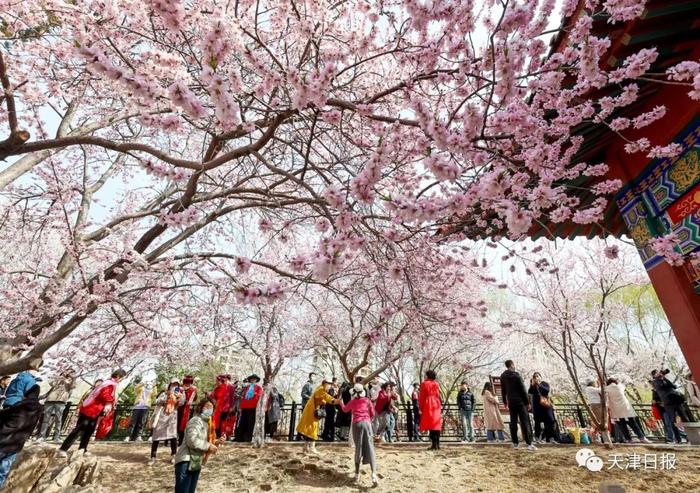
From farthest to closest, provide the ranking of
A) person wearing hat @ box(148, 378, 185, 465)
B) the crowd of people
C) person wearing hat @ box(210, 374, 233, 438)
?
1. person wearing hat @ box(210, 374, 233, 438)
2. person wearing hat @ box(148, 378, 185, 465)
3. the crowd of people

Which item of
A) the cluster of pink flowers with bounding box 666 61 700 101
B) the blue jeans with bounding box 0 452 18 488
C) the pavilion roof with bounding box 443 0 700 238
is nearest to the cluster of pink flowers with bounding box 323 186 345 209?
the pavilion roof with bounding box 443 0 700 238

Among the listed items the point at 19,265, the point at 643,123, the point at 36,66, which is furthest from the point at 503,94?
the point at 19,265

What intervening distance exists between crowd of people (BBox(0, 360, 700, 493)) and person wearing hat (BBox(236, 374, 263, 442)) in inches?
1.0

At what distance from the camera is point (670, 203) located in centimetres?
393

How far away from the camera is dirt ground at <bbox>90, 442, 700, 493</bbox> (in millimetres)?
5824

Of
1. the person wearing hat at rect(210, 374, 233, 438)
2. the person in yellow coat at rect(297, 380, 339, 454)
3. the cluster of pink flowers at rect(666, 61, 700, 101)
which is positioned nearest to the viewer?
the cluster of pink flowers at rect(666, 61, 700, 101)

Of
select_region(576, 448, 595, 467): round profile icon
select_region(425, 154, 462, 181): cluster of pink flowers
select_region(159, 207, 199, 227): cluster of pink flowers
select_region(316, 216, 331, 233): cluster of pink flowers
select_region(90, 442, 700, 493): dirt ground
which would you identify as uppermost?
select_region(159, 207, 199, 227): cluster of pink flowers

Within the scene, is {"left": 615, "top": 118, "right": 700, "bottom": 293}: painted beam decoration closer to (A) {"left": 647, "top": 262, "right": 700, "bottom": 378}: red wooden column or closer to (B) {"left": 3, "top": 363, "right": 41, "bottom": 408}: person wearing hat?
(A) {"left": 647, "top": 262, "right": 700, "bottom": 378}: red wooden column

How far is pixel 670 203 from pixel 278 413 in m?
10.0

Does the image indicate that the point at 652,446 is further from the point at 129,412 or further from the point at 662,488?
the point at 129,412

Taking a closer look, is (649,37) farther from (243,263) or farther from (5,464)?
(5,464)

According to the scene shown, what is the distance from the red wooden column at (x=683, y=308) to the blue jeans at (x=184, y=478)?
6.04m

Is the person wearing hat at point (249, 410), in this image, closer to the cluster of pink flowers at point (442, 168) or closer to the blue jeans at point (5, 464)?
the blue jeans at point (5, 464)

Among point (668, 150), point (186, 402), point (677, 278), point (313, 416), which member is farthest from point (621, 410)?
point (186, 402)
